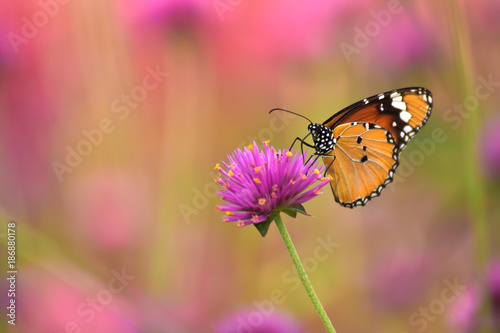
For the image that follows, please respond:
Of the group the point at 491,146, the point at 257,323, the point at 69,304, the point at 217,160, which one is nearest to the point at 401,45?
the point at 491,146

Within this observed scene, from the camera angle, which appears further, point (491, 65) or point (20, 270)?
point (491, 65)

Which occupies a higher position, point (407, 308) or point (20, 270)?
point (20, 270)

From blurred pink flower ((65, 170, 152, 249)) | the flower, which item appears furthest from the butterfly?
blurred pink flower ((65, 170, 152, 249))

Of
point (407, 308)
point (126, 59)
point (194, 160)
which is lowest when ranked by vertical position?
point (407, 308)

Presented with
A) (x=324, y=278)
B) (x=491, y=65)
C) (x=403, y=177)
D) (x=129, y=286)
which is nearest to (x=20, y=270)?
(x=129, y=286)

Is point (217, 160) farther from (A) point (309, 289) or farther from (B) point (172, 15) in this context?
(A) point (309, 289)

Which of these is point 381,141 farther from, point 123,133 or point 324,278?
point 123,133

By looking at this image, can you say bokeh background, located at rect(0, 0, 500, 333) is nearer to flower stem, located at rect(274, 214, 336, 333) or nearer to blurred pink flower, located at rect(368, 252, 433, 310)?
blurred pink flower, located at rect(368, 252, 433, 310)
